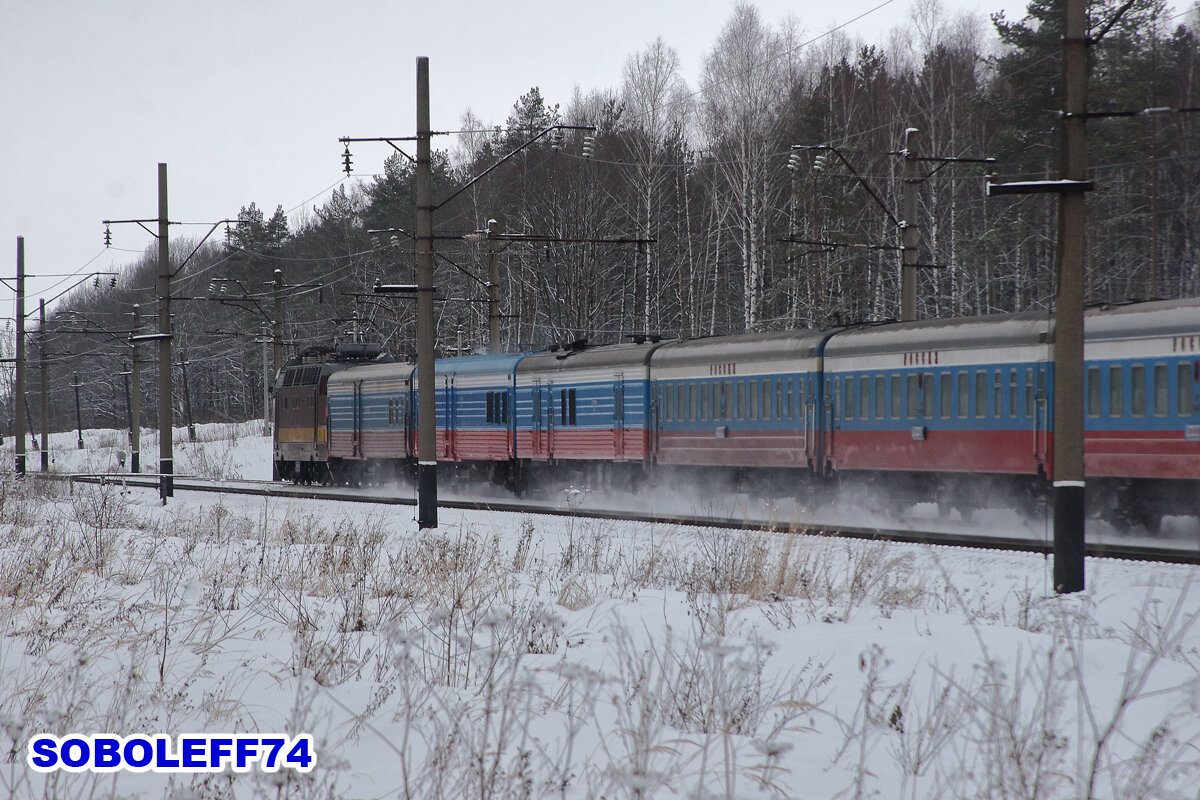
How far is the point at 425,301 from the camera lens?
17.8 m

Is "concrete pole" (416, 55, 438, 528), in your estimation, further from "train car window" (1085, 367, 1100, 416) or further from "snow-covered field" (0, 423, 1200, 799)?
"train car window" (1085, 367, 1100, 416)

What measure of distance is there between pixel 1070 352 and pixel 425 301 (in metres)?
9.79

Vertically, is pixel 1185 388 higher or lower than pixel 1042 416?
higher

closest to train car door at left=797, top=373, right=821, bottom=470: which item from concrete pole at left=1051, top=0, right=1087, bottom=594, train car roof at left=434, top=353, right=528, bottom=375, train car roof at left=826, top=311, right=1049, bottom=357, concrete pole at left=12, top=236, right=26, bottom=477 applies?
train car roof at left=826, top=311, right=1049, bottom=357

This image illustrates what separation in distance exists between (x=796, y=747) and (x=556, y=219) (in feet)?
138

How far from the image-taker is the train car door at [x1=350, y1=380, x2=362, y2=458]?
34875 millimetres

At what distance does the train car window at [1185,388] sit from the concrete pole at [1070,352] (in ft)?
18.7

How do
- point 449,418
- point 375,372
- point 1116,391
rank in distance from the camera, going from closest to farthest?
point 1116,391, point 449,418, point 375,372

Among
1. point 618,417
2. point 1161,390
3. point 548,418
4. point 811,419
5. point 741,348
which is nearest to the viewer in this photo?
point 1161,390

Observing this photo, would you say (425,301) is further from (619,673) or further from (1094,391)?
(619,673)

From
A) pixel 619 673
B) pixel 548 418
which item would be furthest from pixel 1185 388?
pixel 548 418

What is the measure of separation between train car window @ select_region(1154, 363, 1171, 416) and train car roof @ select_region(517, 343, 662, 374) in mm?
11315

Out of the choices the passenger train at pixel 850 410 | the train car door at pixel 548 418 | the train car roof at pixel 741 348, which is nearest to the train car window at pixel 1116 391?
the passenger train at pixel 850 410

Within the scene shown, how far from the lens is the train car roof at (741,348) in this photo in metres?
22.0
